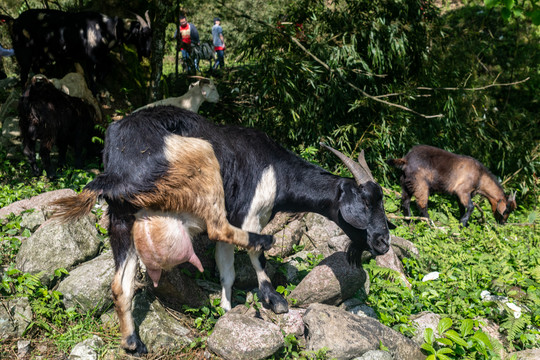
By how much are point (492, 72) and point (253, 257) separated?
982cm

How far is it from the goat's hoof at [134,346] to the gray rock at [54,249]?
1028mm

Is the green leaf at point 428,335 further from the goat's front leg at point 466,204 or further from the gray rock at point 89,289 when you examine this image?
the goat's front leg at point 466,204

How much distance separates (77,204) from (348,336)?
221 cm

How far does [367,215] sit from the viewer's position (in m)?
4.05

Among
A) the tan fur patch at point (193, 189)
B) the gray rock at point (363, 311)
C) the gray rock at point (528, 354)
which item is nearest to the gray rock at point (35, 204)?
the tan fur patch at point (193, 189)

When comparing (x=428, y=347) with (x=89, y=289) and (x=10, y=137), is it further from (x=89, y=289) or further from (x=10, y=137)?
(x=10, y=137)

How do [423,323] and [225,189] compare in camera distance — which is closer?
[225,189]

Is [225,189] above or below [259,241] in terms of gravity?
above

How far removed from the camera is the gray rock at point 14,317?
344cm

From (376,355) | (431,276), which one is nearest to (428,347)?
(376,355)

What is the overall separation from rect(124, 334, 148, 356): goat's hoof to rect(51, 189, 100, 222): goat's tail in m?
1.00

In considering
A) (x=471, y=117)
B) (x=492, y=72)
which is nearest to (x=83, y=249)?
(x=471, y=117)

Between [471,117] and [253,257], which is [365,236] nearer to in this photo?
[253,257]

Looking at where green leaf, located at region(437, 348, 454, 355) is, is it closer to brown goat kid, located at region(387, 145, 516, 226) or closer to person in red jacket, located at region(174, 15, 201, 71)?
brown goat kid, located at region(387, 145, 516, 226)
